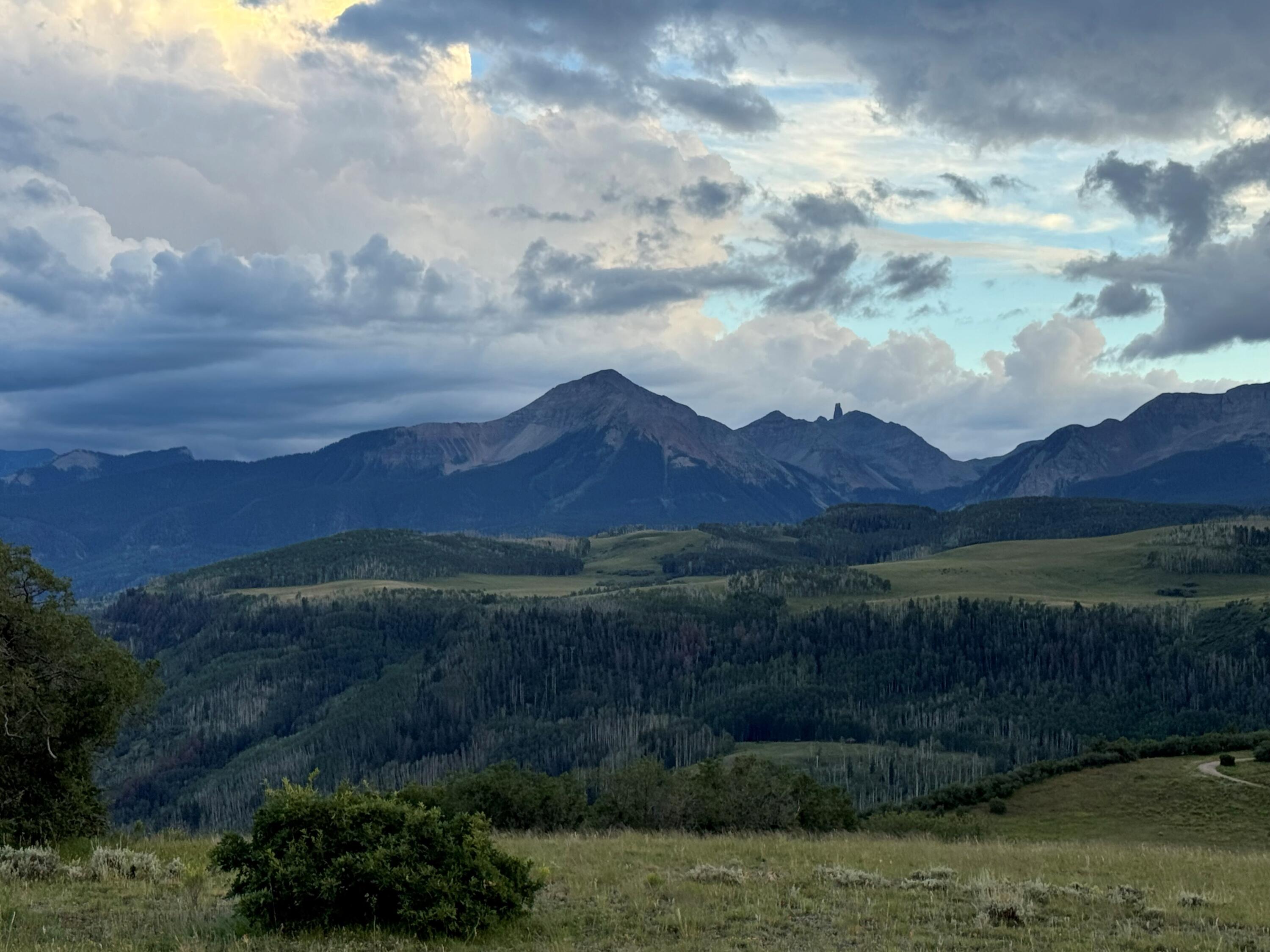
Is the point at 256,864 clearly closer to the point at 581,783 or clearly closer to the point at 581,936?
the point at 581,936

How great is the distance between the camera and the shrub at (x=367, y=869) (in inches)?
946

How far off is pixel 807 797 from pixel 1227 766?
109 feet

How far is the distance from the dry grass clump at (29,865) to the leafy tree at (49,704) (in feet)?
16.0

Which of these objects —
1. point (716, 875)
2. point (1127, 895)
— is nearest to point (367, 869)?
point (716, 875)

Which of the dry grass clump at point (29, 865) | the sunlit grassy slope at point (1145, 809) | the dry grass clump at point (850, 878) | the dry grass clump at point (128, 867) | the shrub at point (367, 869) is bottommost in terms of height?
the sunlit grassy slope at point (1145, 809)

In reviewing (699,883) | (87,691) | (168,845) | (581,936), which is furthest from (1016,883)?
(87,691)

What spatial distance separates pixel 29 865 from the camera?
2953 centimetres

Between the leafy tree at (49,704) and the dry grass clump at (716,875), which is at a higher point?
the leafy tree at (49,704)

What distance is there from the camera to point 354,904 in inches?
975

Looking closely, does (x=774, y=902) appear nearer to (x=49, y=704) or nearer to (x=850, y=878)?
(x=850, y=878)

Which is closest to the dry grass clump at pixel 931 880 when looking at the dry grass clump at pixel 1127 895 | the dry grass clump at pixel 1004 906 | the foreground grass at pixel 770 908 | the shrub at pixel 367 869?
the foreground grass at pixel 770 908

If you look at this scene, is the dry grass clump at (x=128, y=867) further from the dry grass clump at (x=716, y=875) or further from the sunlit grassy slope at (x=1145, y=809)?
the sunlit grassy slope at (x=1145, y=809)

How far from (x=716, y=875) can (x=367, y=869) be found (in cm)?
1137

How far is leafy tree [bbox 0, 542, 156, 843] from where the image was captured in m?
35.8
